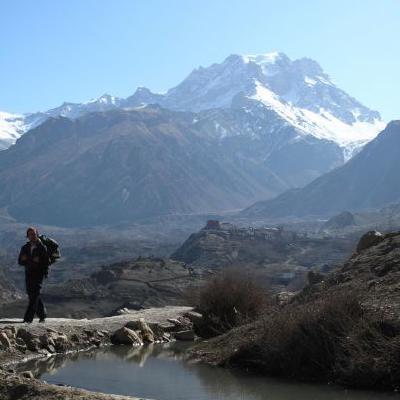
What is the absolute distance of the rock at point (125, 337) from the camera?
21109 mm

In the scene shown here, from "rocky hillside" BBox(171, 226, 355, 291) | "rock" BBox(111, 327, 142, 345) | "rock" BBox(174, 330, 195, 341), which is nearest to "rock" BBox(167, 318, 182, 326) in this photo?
"rock" BBox(174, 330, 195, 341)

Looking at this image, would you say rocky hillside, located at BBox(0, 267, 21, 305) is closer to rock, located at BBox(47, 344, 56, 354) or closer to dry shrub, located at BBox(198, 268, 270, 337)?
dry shrub, located at BBox(198, 268, 270, 337)

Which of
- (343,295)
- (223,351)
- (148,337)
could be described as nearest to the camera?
Answer: (343,295)

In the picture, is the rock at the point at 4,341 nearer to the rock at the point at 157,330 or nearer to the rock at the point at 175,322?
the rock at the point at 157,330

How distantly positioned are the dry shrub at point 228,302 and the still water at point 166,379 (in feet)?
11.1

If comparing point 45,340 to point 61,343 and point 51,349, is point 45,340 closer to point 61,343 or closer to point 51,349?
point 51,349

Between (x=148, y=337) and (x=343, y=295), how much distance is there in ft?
25.8

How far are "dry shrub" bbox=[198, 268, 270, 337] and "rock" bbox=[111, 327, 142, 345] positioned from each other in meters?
2.23

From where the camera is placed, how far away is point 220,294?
2266 centimetres

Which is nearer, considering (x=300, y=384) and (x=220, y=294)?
(x=300, y=384)

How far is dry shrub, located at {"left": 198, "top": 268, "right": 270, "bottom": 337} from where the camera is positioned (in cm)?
2245

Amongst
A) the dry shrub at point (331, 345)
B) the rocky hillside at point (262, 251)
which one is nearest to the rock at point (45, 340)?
the dry shrub at point (331, 345)

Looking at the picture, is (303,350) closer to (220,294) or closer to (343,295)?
(343,295)

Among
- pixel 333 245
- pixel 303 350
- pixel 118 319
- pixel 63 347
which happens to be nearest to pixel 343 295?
pixel 303 350
